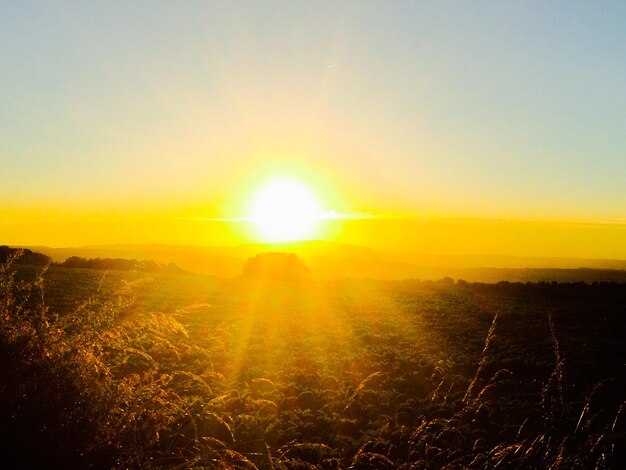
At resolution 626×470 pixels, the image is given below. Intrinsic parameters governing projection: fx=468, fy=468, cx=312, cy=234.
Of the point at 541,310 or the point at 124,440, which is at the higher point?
the point at 124,440

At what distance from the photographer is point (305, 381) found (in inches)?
424

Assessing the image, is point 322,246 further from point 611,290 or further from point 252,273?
point 611,290

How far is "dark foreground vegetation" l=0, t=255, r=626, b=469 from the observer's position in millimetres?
4602

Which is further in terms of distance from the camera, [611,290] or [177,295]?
[611,290]

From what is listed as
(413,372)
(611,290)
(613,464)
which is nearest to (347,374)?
(413,372)

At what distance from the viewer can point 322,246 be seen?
122 m

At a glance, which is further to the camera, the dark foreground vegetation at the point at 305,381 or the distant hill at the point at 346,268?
the distant hill at the point at 346,268

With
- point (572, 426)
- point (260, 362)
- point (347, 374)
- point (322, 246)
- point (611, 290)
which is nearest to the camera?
point (572, 426)

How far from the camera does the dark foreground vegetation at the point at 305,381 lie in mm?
4602

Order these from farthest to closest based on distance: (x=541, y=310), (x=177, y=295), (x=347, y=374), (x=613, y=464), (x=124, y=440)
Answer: (x=177, y=295), (x=541, y=310), (x=347, y=374), (x=613, y=464), (x=124, y=440)

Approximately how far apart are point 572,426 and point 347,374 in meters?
5.00

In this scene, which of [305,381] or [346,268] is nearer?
[305,381]

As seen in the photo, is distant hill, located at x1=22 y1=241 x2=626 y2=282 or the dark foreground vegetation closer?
the dark foreground vegetation

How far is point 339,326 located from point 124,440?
1461cm
